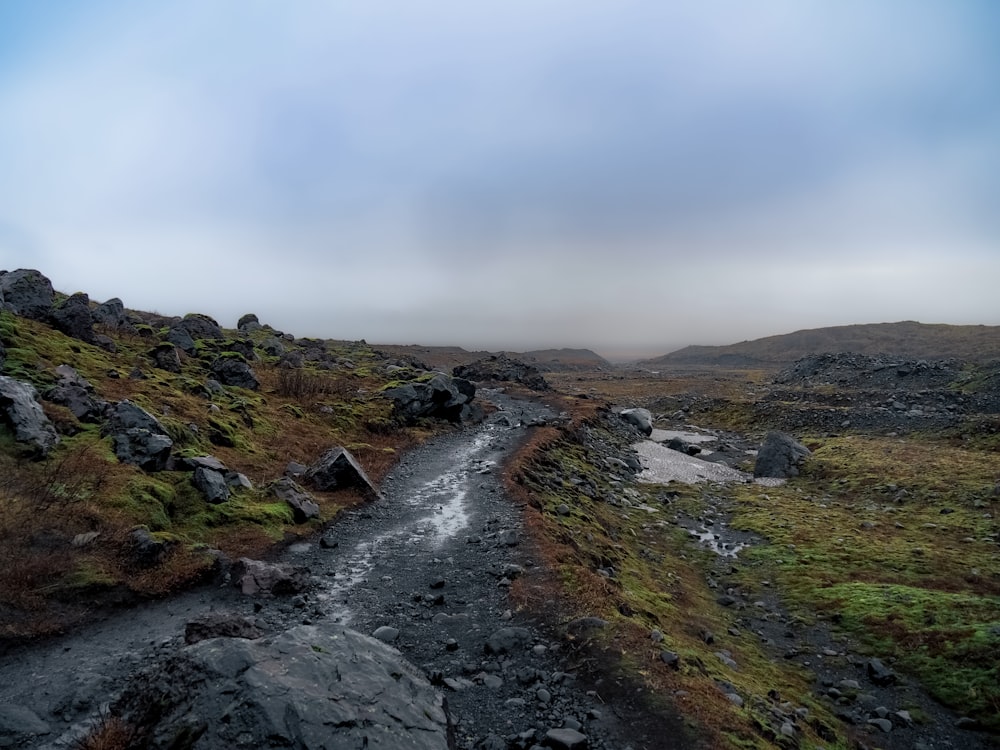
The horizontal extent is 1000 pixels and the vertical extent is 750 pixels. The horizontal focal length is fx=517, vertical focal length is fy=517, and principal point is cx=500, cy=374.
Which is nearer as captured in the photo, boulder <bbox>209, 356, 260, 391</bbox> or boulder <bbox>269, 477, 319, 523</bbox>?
boulder <bbox>269, 477, 319, 523</bbox>

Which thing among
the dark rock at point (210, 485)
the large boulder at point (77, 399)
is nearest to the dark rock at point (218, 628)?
the dark rock at point (210, 485)

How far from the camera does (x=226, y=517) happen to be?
59.1ft

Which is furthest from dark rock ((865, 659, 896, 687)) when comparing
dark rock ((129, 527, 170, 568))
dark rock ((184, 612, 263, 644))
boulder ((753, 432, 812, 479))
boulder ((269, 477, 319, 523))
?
boulder ((753, 432, 812, 479))

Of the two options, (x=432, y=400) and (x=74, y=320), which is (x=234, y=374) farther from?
(x=432, y=400)

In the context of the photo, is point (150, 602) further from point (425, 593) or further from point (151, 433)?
point (151, 433)

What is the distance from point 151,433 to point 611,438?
37070mm

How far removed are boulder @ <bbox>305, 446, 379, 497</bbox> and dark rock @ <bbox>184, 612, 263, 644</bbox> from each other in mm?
12490

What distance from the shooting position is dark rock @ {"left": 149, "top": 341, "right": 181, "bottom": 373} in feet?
115

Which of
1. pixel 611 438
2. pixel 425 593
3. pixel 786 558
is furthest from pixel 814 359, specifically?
pixel 425 593

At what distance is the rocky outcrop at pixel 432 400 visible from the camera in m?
43.0

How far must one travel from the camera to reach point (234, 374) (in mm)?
38406

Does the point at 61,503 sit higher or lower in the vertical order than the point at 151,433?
lower

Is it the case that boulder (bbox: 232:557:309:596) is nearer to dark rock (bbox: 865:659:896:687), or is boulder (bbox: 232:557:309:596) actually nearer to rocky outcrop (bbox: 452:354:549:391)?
dark rock (bbox: 865:659:896:687)

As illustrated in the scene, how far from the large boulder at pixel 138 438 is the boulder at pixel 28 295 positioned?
19.1 meters
